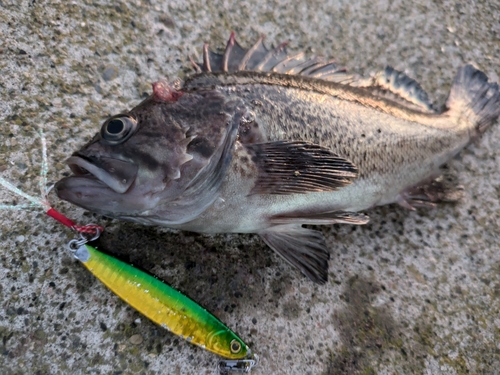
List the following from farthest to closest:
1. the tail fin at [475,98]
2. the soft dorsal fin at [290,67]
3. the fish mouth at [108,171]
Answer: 1. the tail fin at [475,98]
2. the soft dorsal fin at [290,67]
3. the fish mouth at [108,171]

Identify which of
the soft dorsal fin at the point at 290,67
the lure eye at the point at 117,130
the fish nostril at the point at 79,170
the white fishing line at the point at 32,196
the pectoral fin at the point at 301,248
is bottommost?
the white fishing line at the point at 32,196

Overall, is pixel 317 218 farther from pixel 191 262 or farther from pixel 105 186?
pixel 105 186

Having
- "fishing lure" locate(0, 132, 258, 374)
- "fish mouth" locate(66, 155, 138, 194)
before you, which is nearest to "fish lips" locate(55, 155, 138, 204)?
"fish mouth" locate(66, 155, 138, 194)

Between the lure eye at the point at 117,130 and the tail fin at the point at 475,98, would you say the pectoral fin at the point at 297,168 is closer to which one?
the lure eye at the point at 117,130

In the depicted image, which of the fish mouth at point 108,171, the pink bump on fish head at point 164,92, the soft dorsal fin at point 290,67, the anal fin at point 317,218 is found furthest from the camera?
the soft dorsal fin at point 290,67

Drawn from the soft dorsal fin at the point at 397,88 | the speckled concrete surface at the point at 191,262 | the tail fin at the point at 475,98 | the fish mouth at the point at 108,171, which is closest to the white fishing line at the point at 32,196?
the speckled concrete surface at the point at 191,262

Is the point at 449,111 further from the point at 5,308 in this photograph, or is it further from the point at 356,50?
the point at 5,308

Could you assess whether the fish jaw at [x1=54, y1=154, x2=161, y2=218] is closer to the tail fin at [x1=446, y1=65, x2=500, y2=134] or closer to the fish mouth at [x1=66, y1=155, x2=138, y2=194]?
the fish mouth at [x1=66, y1=155, x2=138, y2=194]
